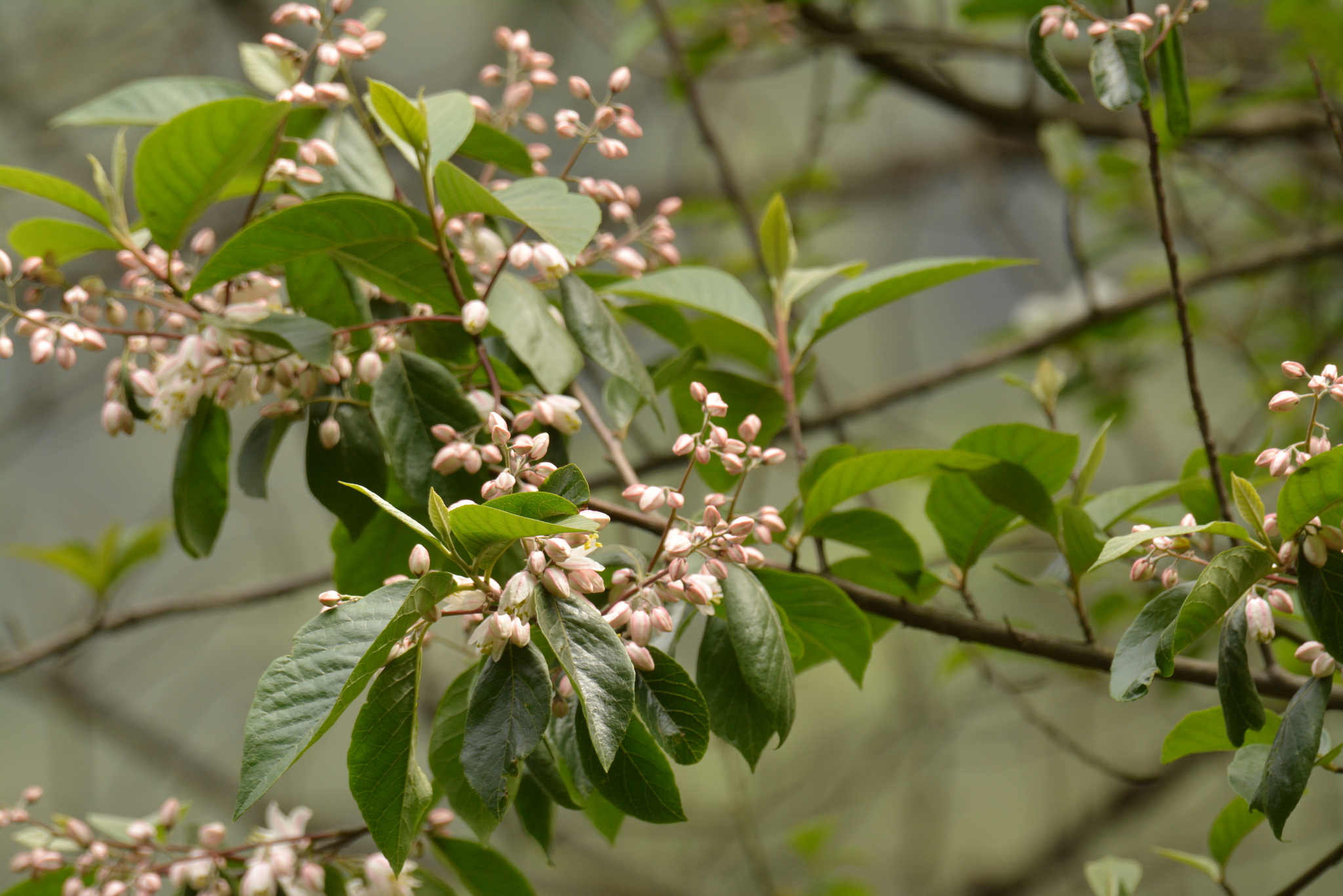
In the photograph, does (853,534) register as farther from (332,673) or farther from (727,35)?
(727,35)

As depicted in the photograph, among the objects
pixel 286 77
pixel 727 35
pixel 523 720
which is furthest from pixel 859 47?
pixel 523 720

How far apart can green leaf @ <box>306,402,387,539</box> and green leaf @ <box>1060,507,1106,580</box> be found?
0.38m

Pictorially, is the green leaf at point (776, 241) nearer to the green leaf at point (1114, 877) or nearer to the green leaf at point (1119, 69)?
the green leaf at point (1119, 69)

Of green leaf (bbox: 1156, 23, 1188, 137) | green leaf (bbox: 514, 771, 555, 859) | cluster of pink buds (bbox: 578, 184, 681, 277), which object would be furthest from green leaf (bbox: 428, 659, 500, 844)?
green leaf (bbox: 1156, 23, 1188, 137)

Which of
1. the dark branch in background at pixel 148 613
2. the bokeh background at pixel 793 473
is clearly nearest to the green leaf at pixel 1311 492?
the dark branch in background at pixel 148 613

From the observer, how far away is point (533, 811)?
0.52 m

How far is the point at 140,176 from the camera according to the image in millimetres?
474

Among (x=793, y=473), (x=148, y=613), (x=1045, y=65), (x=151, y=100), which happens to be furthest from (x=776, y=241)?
(x=793, y=473)

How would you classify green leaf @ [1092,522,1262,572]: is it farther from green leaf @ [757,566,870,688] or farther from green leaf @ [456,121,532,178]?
green leaf @ [456,121,532,178]

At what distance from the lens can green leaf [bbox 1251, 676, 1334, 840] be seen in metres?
0.40

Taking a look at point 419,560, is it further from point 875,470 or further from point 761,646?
point 875,470

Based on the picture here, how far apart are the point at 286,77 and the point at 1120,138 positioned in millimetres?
1260

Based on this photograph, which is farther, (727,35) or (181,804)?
(727,35)

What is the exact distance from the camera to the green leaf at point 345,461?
501 millimetres
